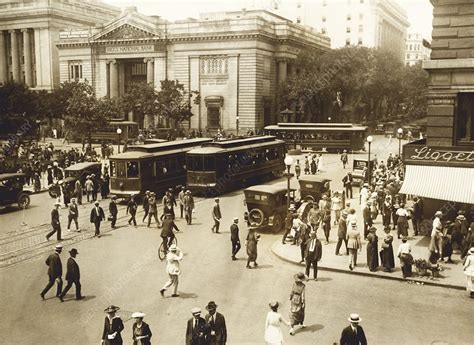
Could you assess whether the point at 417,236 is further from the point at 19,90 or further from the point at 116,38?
the point at 116,38

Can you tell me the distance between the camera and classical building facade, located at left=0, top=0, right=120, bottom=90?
85062mm

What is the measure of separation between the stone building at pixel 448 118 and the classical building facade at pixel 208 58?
4576cm

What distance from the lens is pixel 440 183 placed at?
19.9 metres

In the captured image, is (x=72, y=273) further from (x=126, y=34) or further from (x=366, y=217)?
(x=126, y=34)

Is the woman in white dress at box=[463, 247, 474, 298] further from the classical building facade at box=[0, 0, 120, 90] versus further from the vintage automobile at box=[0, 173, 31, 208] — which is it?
the classical building facade at box=[0, 0, 120, 90]

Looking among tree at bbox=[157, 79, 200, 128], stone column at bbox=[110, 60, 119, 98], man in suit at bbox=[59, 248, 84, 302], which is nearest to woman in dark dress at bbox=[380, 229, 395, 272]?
man in suit at bbox=[59, 248, 84, 302]

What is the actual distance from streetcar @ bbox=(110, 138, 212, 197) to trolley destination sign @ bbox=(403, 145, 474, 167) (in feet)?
47.4

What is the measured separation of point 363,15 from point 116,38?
55295 mm

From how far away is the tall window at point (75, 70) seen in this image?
7819cm

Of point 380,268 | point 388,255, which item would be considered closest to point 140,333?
point 388,255

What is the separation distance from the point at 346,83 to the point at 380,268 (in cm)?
5347

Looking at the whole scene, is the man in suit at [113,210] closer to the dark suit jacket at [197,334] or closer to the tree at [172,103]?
the dark suit jacket at [197,334]

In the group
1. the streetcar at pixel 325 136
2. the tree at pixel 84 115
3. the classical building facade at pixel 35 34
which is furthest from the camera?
the classical building facade at pixel 35 34

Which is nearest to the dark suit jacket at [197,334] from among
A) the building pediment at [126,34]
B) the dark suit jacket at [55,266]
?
the dark suit jacket at [55,266]
